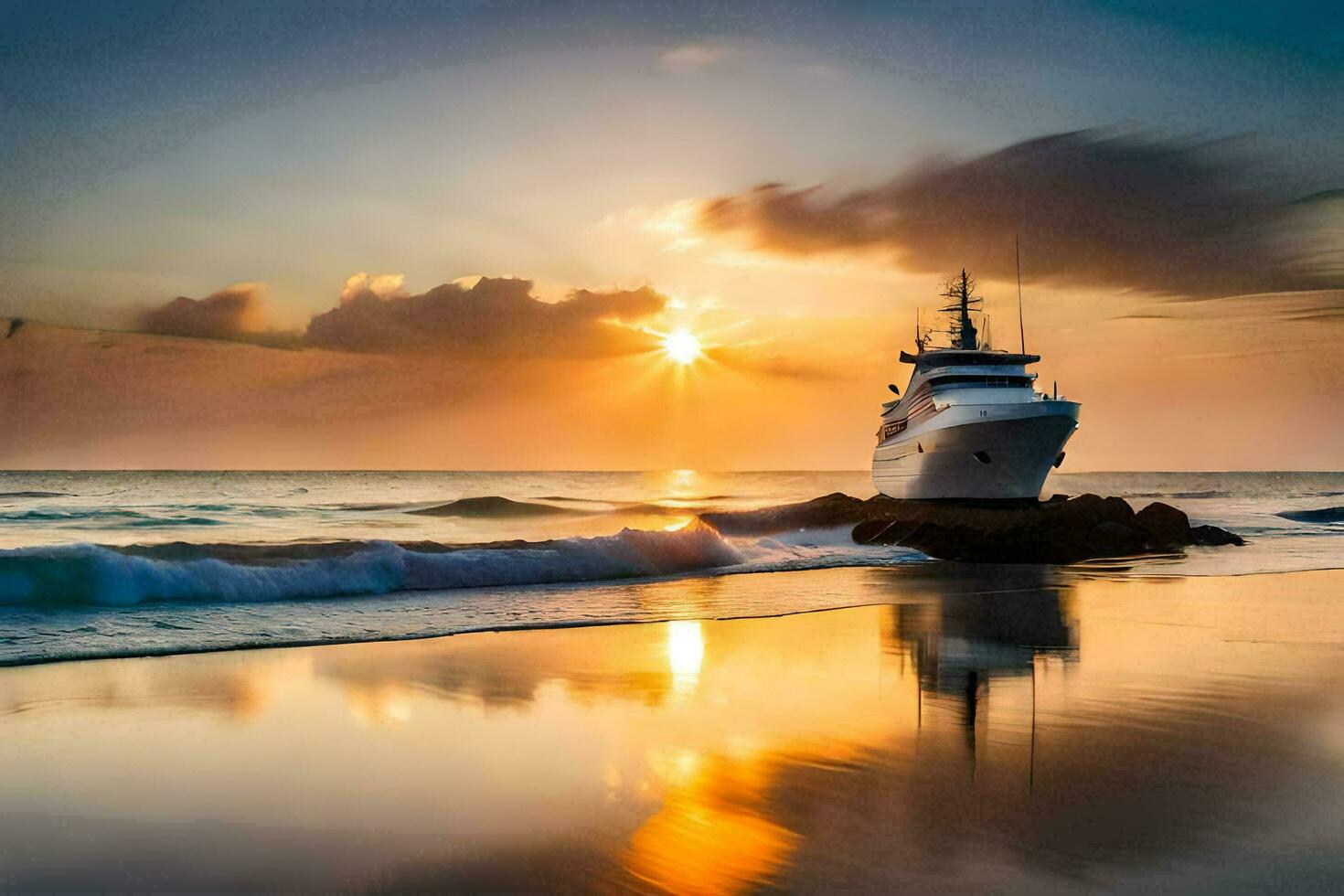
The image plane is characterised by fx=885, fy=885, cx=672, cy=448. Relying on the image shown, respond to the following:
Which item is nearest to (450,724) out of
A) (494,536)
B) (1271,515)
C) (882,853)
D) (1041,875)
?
(882,853)

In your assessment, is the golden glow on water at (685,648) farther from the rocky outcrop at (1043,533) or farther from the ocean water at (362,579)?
the rocky outcrop at (1043,533)

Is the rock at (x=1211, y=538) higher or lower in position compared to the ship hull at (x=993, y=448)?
lower

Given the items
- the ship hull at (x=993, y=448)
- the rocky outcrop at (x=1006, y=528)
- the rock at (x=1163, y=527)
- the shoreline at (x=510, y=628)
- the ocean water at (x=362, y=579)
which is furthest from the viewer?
the ship hull at (x=993, y=448)

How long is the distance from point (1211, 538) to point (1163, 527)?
138 inches

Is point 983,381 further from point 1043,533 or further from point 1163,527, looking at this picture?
point 1043,533

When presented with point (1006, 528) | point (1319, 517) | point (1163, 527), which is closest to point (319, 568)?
point (1006, 528)

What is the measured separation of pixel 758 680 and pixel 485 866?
4.79 metres

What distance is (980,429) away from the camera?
126 ft

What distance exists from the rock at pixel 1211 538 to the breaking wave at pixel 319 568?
62.0ft

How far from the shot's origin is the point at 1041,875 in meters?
4.31

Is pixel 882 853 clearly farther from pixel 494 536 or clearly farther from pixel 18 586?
pixel 494 536

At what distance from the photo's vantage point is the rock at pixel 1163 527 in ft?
98.4

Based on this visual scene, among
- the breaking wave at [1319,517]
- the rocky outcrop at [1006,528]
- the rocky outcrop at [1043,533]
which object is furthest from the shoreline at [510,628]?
the breaking wave at [1319,517]

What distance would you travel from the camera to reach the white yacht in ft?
124
